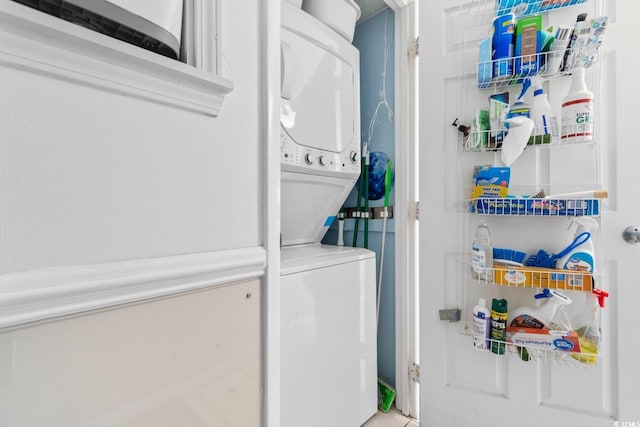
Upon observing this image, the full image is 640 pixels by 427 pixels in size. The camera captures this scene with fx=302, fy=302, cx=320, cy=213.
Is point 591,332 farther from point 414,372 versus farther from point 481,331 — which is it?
point 414,372

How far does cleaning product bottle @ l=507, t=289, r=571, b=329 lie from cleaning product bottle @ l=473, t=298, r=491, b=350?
0.11 m

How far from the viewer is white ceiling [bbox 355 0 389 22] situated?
1875mm

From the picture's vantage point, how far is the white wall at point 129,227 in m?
0.41

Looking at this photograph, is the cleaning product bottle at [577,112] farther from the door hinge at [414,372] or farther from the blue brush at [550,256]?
the door hinge at [414,372]

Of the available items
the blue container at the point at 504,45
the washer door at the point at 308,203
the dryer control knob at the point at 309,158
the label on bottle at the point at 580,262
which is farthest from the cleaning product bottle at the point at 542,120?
the dryer control knob at the point at 309,158

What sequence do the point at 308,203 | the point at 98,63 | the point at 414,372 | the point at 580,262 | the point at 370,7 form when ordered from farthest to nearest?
1. the point at 370,7
2. the point at 414,372
3. the point at 308,203
4. the point at 580,262
5. the point at 98,63

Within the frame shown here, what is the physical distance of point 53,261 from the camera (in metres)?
0.43

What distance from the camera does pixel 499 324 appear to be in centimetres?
134

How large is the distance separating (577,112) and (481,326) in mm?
991

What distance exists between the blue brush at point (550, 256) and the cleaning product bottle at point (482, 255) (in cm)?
17

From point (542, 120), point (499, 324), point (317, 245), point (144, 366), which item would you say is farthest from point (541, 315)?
point (144, 366)

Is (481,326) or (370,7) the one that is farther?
(370,7)

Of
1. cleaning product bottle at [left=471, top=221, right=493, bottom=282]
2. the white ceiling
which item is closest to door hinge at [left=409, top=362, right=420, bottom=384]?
cleaning product bottle at [left=471, top=221, right=493, bottom=282]

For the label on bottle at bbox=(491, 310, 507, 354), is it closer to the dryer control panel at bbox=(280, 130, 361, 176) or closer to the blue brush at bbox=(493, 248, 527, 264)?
the blue brush at bbox=(493, 248, 527, 264)
